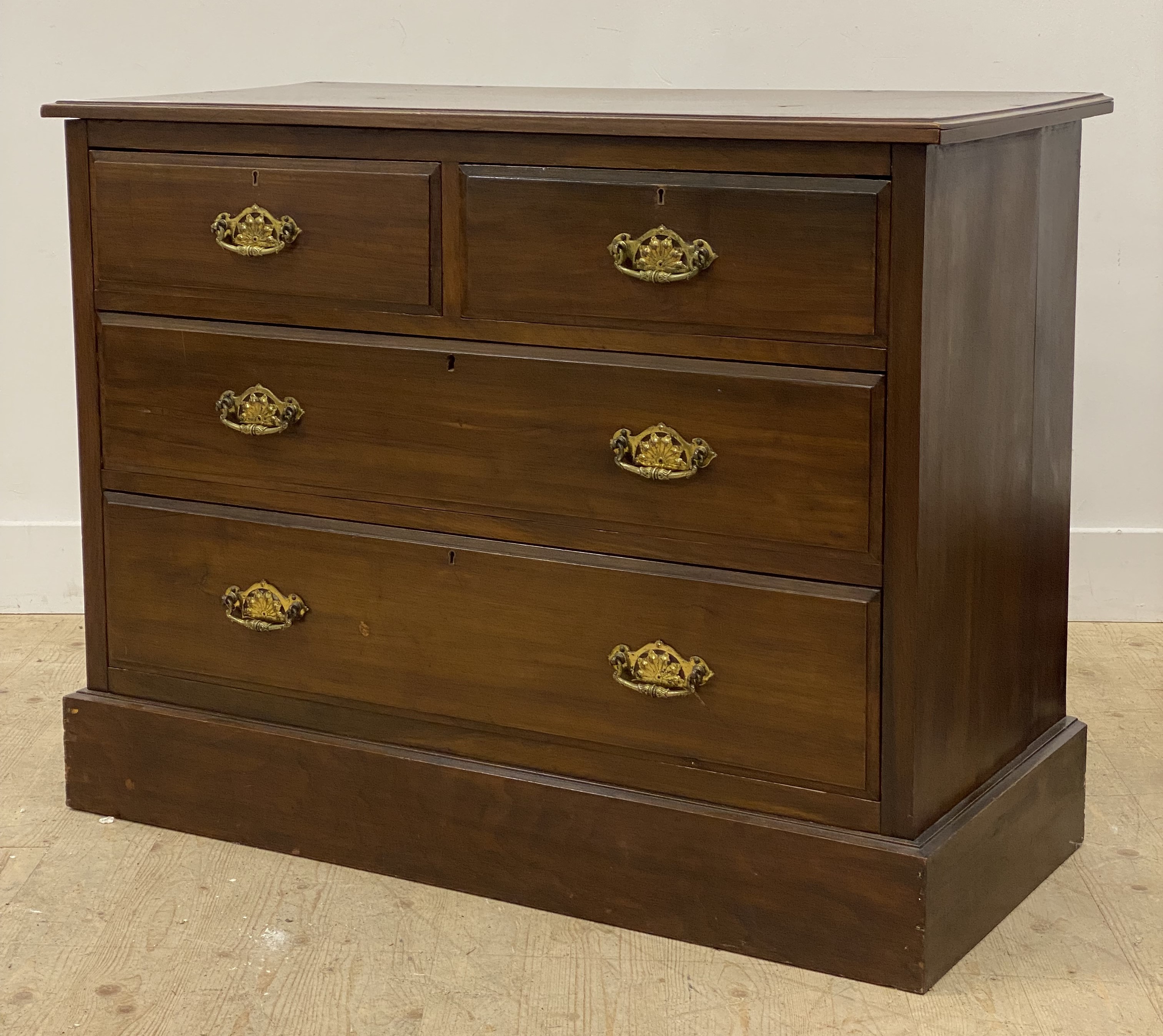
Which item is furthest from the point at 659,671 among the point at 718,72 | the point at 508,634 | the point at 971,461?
the point at 718,72

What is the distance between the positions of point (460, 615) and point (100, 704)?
0.61 meters

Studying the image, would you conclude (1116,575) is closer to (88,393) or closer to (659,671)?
(659,671)

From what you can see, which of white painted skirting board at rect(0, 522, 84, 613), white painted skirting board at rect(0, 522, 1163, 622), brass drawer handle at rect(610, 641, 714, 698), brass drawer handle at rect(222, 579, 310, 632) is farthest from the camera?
white painted skirting board at rect(0, 522, 84, 613)

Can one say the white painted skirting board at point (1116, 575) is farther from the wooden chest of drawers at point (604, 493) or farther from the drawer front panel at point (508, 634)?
the drawer front panel at point (508, 634)

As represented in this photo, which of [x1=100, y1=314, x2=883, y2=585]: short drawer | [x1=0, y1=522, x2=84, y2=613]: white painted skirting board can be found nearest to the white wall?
[x1=0, y1=522, x2=84, y2=613]: white painted skirting board

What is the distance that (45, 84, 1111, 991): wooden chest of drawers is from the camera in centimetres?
190

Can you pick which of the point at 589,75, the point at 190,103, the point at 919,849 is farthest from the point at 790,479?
the point at 589,75

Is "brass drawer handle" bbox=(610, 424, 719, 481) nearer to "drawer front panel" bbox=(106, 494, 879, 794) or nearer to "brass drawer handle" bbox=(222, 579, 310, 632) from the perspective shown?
"drawer front panel" bbox=(106, 494, 879, 794)

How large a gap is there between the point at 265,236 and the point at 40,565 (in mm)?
1522

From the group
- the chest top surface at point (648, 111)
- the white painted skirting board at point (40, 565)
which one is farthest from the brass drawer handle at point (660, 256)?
the white painted skirting board at point (40, 565)

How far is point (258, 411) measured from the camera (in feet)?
7.38

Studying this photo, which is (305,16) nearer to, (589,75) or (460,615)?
(589,75)

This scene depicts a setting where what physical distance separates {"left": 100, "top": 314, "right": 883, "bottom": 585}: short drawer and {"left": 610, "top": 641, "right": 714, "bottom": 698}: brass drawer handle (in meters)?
0.11

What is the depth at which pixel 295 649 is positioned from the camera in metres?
2.31
